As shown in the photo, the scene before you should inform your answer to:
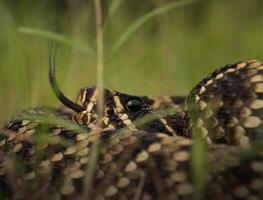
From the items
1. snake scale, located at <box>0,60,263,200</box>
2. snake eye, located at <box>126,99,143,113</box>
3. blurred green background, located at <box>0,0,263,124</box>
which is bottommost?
snake scale, located at <box>0,60,263,200</box>

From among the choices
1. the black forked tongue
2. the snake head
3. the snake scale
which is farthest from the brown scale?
the black forked tongue

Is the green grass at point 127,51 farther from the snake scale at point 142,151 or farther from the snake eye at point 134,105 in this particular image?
the snake eye at point 134,105

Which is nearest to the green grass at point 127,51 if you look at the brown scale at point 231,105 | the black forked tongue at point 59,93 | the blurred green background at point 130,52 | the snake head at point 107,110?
the blurred green background at point 130,52

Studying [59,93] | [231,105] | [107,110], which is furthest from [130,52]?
[231,105]

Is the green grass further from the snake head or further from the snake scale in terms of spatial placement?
the snake head

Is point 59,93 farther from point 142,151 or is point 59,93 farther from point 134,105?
point 142,151

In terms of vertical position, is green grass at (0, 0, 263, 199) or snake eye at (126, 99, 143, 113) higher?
green grass at (0, 0, 263, 199)
